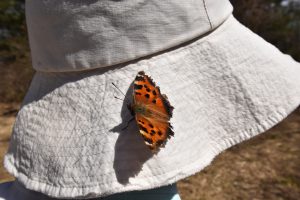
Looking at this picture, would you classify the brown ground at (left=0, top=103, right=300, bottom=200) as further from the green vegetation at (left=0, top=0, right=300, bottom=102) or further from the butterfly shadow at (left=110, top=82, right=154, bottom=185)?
the butterfly shadow at (left=110, top=82, right=154, bottom=185)

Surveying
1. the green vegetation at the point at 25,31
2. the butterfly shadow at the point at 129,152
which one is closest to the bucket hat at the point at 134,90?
the butterfly shadow at the point at 129,152

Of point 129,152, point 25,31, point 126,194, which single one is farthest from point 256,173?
point 25,31

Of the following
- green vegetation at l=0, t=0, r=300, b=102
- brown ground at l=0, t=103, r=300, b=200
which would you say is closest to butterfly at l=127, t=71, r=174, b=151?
brown ground at l=0, t=103, r=300, b=200

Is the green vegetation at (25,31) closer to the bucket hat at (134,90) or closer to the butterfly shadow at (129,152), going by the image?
the bucket hat at (134,90)

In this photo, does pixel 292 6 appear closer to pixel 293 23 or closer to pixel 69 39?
pixel 293 23

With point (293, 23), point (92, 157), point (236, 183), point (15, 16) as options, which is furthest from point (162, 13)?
point (15, 16)

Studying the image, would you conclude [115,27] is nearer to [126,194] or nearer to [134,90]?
[134,90]
